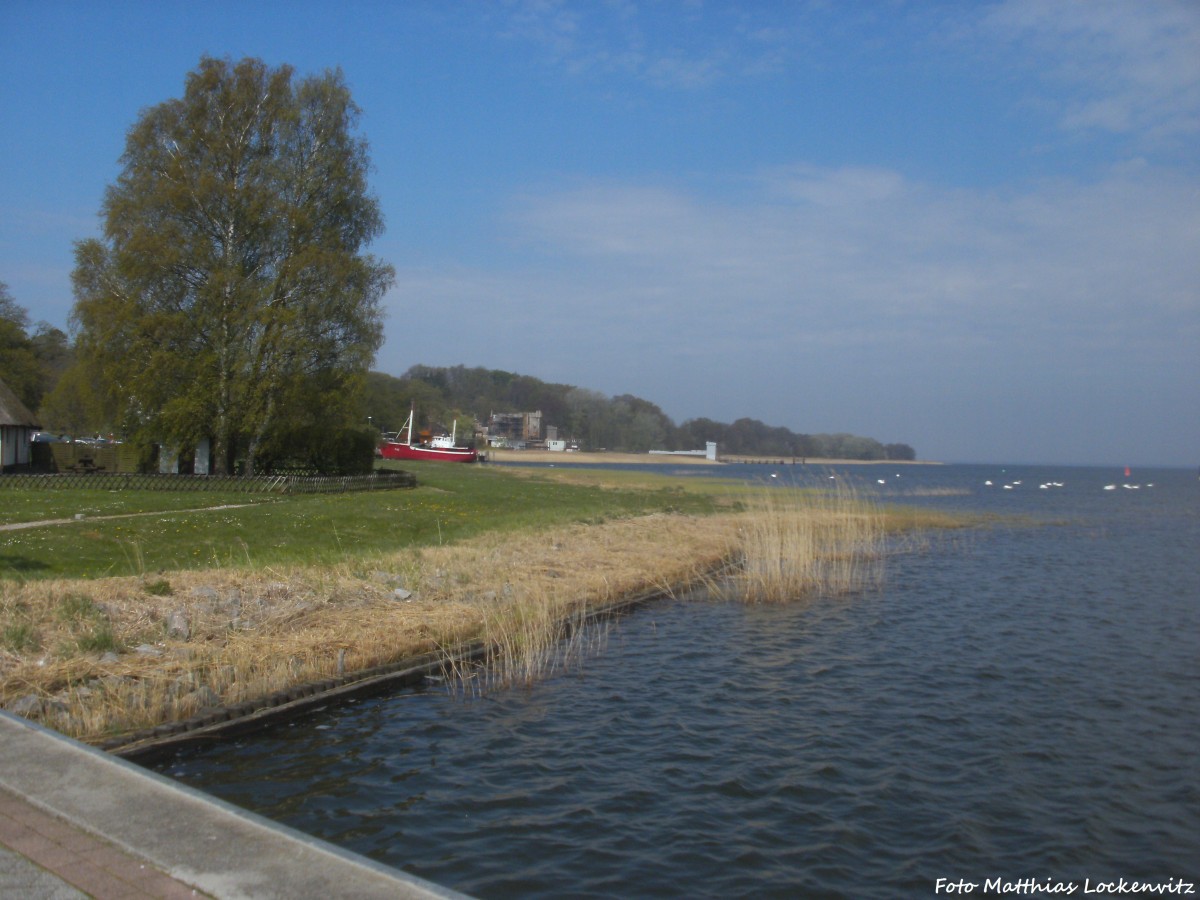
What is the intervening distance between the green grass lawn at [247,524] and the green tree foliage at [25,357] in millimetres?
25887

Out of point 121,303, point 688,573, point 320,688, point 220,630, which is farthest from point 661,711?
point 121,303

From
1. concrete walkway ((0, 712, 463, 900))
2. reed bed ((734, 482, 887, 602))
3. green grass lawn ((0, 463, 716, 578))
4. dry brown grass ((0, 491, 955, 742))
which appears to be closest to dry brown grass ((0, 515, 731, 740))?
dry brown grass ((0, 491, 955, 742))

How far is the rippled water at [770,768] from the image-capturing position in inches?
298

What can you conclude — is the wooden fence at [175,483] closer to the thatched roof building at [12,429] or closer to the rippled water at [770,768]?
the thatched roof building at [12,429]

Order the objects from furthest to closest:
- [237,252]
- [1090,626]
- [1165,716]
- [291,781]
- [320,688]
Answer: [237,252] < [1090,626] < [1165,716] < [320,688] < [291,781]

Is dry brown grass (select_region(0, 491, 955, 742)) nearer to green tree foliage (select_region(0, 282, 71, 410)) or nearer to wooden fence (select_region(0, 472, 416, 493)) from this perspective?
wooden fence (select_region(0, 472, 416, 493))

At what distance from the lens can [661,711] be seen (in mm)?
11484

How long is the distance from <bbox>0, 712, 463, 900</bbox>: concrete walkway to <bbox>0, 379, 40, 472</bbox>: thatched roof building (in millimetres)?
35625

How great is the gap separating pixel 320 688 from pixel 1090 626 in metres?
14.2

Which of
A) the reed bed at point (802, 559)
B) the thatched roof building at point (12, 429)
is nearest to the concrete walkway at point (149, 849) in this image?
the reed bed at point (802, 559)

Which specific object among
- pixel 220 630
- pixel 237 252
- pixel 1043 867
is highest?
pixel 237 252

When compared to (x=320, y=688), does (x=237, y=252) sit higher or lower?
higher

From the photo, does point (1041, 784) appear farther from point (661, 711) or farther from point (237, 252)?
point (237, 252)

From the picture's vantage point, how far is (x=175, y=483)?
104ft
